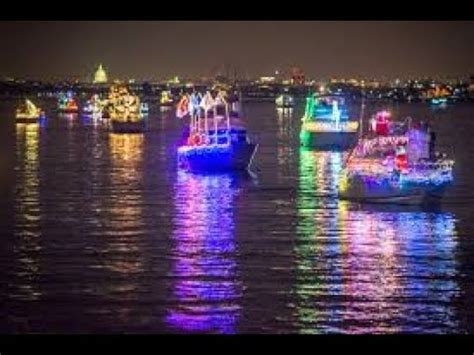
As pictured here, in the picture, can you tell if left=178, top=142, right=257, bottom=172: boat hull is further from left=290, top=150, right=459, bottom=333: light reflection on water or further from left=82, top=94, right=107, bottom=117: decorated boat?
left=82, top=94, right=107, bottom=117: decorated boat

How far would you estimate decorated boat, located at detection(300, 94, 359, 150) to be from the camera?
35688 mm

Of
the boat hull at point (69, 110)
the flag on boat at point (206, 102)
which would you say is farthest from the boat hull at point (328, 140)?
the boat hull at point (69, 110)

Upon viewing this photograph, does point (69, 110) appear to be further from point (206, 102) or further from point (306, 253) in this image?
point (306, 253)

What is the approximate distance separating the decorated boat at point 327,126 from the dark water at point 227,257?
10377mm

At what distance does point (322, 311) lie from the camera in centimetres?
857

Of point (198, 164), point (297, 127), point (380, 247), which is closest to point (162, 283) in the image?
point (380, 247)

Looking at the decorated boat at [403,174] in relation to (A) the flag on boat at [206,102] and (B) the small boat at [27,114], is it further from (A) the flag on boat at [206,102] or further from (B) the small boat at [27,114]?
(B) the small boat at [27,114]

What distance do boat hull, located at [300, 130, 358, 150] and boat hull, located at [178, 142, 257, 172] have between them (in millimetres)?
10494

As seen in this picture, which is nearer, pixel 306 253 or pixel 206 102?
pixel 306 253

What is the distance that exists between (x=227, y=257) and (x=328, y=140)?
24.1m

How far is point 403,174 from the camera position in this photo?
53.2 feet

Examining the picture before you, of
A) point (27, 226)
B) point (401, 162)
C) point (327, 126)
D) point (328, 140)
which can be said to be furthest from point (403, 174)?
point (327, 126)

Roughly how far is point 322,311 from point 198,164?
16.9 metres
